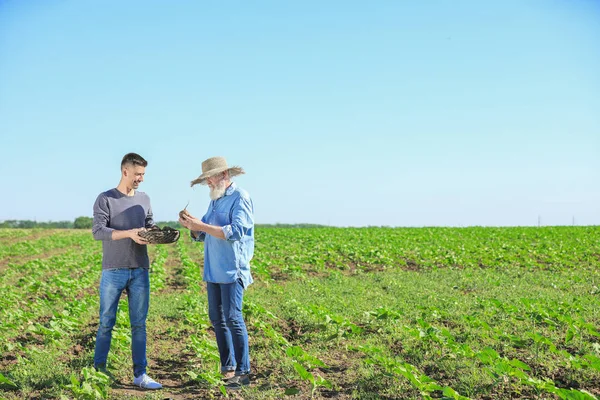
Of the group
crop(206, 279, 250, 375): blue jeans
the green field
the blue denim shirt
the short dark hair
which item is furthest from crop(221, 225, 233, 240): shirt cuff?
the green field

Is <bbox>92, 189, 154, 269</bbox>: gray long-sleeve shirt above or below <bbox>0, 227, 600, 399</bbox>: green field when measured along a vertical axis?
above

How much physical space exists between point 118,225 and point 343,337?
165 inches

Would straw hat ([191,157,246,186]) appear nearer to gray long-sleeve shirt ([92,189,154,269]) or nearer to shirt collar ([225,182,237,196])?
shirt collar ([225,182,237,196])

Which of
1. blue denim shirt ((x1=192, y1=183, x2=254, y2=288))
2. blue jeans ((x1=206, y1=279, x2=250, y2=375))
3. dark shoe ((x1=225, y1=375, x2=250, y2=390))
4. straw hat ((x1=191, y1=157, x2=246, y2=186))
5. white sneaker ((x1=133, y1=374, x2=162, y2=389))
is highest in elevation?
straw hat ((x1=191, y1=157, x2=246, y2=186))

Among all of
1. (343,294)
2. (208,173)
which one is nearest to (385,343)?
(208,173)

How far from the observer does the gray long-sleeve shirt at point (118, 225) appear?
550cm

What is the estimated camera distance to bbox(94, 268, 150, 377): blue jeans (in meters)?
5.57

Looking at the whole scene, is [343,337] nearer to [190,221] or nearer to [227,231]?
[227,231]

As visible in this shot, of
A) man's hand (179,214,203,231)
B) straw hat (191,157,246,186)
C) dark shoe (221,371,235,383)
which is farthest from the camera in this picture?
dark shoe (221,371,235,383)

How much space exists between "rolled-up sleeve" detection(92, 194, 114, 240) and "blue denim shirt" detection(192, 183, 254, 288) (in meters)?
0.93

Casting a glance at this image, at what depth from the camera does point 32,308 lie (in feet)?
35.9

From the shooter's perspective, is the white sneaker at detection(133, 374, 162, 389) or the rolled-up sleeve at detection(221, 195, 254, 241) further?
the white sneaker at detection(133, 374, 162, 389)

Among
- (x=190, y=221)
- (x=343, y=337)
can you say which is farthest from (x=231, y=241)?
(x=343, y=337)

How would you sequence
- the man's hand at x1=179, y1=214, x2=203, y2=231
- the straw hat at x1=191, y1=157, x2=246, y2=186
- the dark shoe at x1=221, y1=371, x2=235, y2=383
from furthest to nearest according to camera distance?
the dark shoe at x1=221, y1=371, x2=235, y2=383
the straw hat at x1=191, y1=157, x2=246, y2=186
the man's hand at x1=179, y1=214, x2=203, y2=231
